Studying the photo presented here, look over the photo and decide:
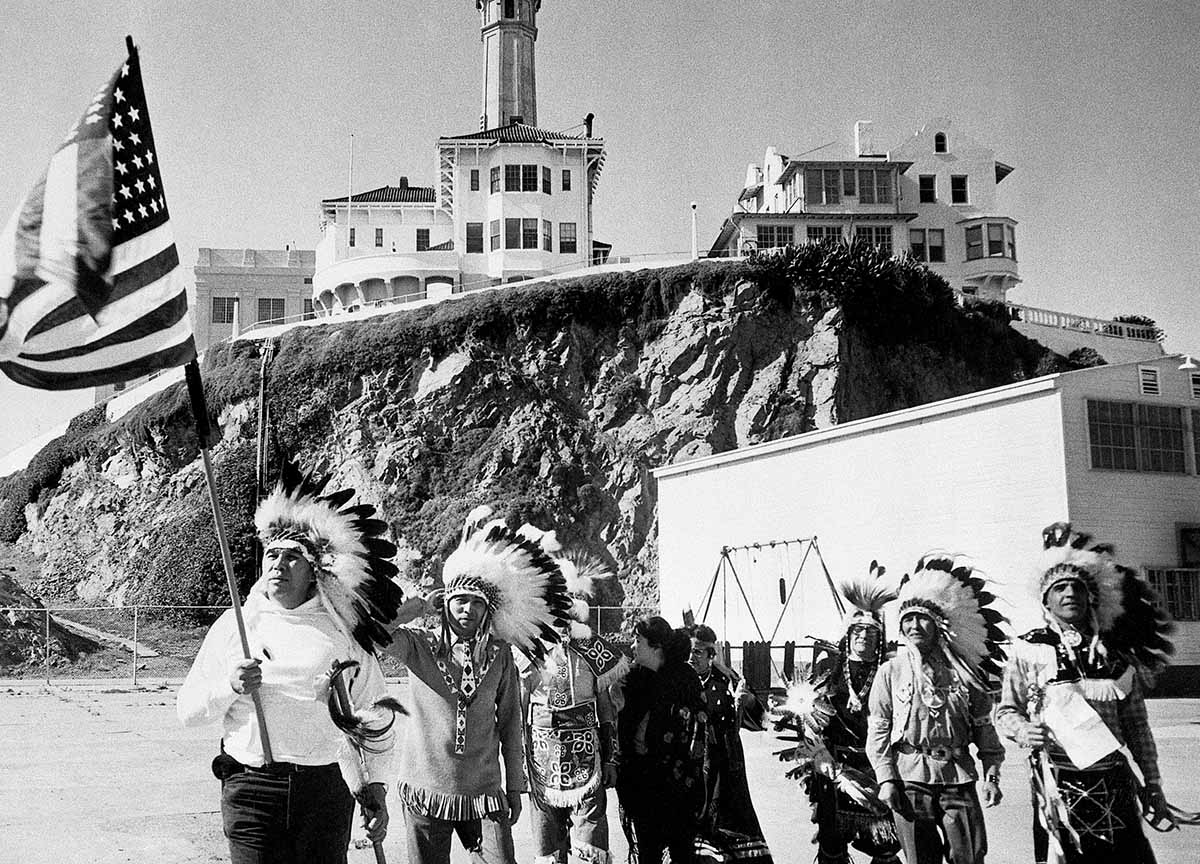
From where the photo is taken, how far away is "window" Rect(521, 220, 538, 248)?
59281 mm

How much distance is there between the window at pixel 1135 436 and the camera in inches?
912

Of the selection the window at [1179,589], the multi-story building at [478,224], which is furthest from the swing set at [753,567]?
the multi-story building at [478,224]

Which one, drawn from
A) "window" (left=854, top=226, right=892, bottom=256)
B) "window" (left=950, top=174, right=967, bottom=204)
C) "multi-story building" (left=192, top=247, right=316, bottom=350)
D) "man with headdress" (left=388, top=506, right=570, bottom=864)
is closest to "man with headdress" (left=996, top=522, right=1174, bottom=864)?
"man with headdress" (left=388, top=506, right=570, bottom=864)

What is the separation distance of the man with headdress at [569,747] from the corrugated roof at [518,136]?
2167 inches

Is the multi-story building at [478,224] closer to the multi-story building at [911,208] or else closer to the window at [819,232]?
the multi-story building at [911,208]

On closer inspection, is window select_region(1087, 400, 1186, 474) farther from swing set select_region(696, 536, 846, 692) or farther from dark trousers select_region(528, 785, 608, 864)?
dark trousers select_region(528, 785, 608, 864)

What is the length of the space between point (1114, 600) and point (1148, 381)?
1999 cm

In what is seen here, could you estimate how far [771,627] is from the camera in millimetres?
28359

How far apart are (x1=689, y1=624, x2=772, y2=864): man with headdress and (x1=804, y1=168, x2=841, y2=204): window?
51.5m

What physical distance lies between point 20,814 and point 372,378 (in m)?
39.3

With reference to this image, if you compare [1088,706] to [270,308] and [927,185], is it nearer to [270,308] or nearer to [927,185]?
[927,185]

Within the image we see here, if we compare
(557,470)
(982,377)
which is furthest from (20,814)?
(982,377)

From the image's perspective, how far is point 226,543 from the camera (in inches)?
192

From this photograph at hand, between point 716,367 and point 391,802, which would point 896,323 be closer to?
point 716,367
